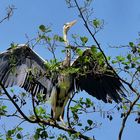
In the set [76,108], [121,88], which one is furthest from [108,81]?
[76,108]

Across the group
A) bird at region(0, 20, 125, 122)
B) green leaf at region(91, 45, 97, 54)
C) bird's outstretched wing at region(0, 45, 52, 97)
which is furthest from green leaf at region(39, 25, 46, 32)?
bird's outstretched wing at region(0, 45, 52, 97)

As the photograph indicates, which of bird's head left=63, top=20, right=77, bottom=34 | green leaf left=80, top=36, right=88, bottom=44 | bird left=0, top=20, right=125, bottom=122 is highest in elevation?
bird's head left=63, top=20, right=77, bottom=34

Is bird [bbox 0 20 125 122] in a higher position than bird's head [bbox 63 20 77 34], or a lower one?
lower

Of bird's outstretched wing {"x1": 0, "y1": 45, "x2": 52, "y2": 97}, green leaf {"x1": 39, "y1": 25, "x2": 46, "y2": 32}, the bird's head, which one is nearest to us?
green leaf {"x1": 39, "y1": 25, "x2": 46, "y2": 32}

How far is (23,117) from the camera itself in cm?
594

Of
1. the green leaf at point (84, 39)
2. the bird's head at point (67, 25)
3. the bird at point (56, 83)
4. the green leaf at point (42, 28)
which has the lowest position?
the green leaf at point (42, 28)

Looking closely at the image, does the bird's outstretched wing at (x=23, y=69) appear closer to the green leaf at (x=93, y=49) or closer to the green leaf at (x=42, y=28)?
the green leaf at (x=93, y=49)

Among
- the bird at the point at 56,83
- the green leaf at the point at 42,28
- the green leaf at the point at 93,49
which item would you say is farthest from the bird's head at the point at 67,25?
the green leaf at the point at 42,28

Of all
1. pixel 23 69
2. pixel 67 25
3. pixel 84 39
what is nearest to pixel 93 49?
pixel 84 39

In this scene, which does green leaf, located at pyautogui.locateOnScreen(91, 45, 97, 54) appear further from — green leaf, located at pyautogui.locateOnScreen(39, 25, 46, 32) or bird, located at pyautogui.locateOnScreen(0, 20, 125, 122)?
bird, located at pyautogui.locateOnScreen(0, 20, 125, 122)

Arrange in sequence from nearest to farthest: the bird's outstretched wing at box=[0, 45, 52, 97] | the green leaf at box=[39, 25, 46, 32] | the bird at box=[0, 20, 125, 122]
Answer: the green leaf at box=[39, 25, 46, 32]
the bird at box=[0, 20, 125, 122]
the bird's outstretched wing at box=[0, 45, 52, 97]

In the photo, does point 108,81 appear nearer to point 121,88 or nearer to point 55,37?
point 121,88

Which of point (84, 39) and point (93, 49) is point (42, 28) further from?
point (93, 49)

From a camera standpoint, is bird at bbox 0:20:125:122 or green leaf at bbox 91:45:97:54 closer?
green leaf at bbox 91:45:97:54
